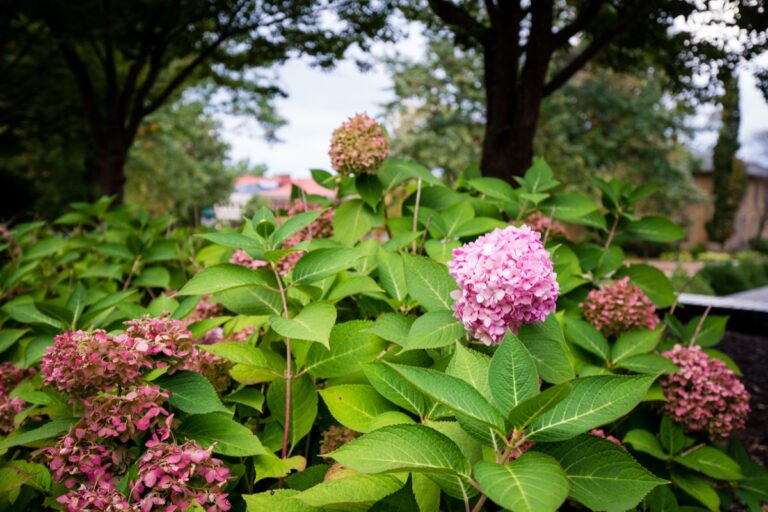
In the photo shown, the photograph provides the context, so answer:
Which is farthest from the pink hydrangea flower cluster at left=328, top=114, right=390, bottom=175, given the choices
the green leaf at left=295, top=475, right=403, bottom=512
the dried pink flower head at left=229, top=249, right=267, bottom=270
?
the green leaf at left=295, top=475, right=403, bottom=512

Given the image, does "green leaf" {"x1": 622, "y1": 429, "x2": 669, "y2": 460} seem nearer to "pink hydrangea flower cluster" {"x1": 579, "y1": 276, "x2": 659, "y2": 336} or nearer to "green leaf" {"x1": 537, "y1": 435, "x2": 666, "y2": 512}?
"pink hydrangea flower cluster" {"x1": 579, "y1": 276, "x2": 659, "y2": 336}

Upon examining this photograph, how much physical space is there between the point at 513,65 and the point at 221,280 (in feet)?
17.1

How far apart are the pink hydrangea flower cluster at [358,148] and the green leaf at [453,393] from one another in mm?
1101

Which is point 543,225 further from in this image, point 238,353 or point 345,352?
point 238,353

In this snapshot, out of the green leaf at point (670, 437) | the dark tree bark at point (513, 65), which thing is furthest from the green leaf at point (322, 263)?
the dark tree bark at point (513, 65)

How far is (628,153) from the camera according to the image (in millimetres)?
25734

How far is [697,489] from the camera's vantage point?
1.57 metres

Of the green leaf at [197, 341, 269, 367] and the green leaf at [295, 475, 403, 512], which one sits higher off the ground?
the green leaf at [197, 341, 269, 367]

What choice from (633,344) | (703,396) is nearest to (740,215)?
(703,396)

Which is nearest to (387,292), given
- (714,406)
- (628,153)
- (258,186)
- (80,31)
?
(714,406)

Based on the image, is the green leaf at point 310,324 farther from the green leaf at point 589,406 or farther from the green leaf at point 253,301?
the green leaf at point 589,406

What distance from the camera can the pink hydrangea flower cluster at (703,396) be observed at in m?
1.63

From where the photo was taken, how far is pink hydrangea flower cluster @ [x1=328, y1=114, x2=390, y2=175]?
1.82 metres

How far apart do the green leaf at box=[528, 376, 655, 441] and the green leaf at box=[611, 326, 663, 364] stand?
31.2 inches
